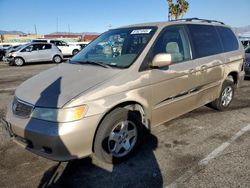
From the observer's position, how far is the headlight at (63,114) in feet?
9.25

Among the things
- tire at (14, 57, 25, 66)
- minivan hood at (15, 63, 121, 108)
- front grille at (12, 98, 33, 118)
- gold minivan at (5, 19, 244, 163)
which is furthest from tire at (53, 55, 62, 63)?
front grille at (12, 98, 33, 118)

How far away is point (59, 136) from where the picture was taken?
277cm

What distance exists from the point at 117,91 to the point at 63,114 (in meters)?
0.74

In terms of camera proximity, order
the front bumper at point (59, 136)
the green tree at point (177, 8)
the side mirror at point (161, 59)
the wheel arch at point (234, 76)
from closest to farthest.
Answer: the front bumper at point (59, 136) → the side mirror at point (161, 59) → the wheel arch at point (234, 76) → the green tree at point (177, 8)

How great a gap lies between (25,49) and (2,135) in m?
15.8

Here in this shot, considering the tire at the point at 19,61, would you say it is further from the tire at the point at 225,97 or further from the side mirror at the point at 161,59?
the side mirror at the point at 161,59

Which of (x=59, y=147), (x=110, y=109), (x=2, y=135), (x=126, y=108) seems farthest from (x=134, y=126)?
(x=2, y=135)

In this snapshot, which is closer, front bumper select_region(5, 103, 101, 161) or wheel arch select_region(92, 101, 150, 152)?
front bumper select_region(5, 103, 101, 161)

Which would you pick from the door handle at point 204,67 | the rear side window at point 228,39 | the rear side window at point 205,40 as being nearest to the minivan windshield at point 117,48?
the rear side window at point 205,40

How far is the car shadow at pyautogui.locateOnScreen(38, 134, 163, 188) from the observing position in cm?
301

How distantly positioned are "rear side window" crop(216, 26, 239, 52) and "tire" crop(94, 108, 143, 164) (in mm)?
2917

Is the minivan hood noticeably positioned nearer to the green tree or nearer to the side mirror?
the side mirror

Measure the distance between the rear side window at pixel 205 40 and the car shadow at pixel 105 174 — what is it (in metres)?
2.13

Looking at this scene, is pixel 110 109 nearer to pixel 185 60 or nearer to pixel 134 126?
pixel 134 126
